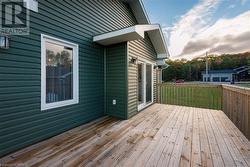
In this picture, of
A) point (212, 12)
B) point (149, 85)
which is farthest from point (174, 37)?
point (149, 85)

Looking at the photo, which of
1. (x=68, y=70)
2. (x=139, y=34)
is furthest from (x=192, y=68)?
(x=68, y=70)

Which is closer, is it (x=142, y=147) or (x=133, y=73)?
(x=142, y=147)

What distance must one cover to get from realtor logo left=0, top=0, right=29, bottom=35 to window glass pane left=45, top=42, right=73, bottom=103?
1.83 feet

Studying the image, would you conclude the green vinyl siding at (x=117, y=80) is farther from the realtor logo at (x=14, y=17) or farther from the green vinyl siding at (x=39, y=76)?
the realtor logo at (x=14, y=17)

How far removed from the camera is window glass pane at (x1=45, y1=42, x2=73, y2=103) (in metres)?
3.22

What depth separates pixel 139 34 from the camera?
3.92 meters

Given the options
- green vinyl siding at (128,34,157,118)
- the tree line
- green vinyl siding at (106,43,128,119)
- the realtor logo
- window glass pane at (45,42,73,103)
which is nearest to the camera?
the realtor logo

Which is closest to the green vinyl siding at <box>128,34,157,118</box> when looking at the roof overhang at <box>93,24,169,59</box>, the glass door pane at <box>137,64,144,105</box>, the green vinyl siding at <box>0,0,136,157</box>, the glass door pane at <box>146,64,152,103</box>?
the green vinyl siding at <box>0,0,136,157</box>

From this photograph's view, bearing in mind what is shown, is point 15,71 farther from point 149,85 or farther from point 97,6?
point 149,85

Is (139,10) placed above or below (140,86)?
above

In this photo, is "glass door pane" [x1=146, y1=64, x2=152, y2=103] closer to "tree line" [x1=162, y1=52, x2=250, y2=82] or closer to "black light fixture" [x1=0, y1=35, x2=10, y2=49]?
"black light fixture" [x1=0, y1=35, x2=10, y2=49]

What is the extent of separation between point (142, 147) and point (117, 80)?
8.00ft

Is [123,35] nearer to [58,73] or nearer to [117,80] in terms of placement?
[117,80]

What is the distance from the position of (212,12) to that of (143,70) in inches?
253
